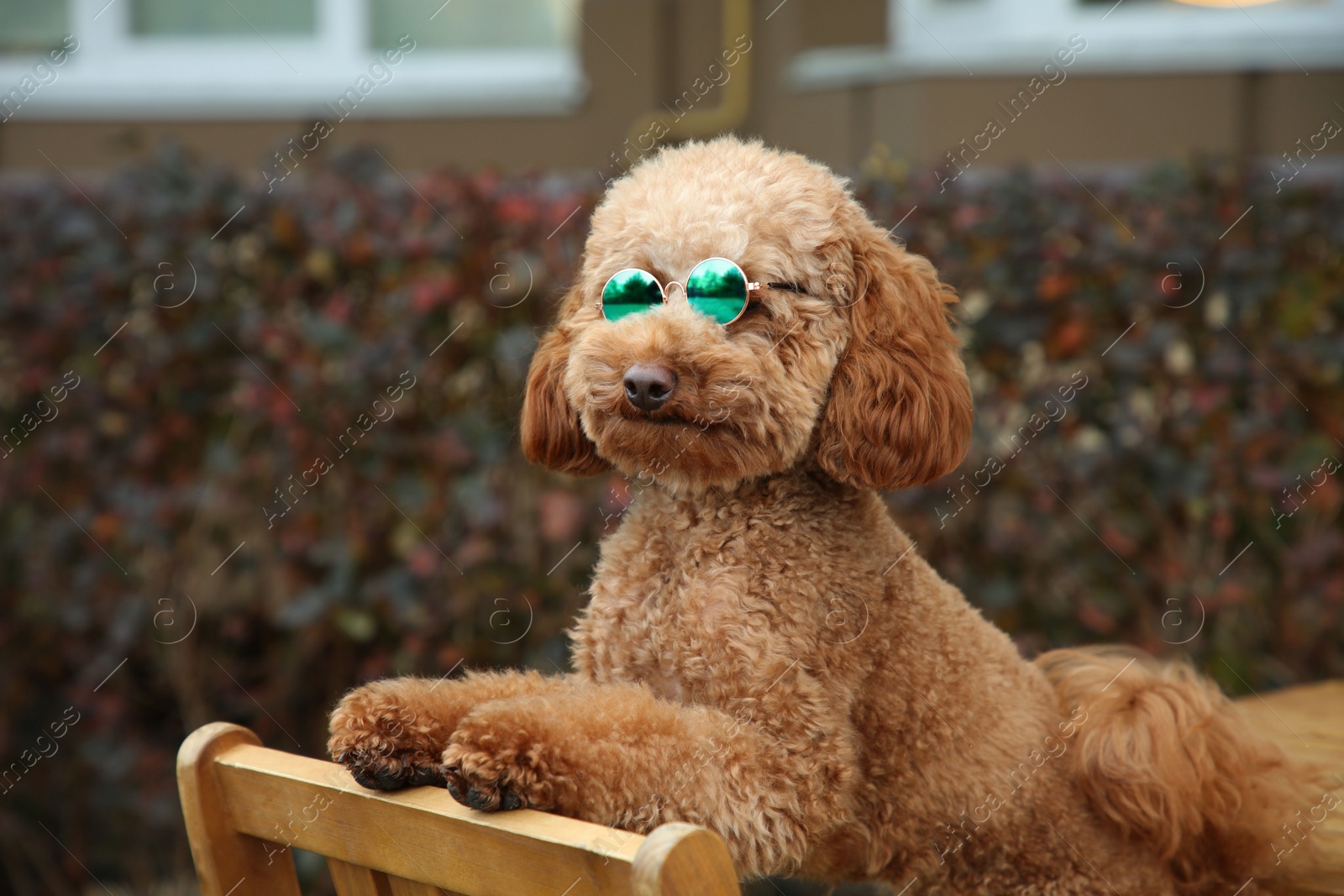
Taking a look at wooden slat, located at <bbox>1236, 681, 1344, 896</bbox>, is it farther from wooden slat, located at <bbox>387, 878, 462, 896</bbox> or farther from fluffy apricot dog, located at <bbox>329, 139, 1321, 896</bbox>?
wooden slat, located at <bbox>387, 878, 462, 896</bbox>

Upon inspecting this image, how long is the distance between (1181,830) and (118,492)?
2925mm

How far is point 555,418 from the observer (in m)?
1.39

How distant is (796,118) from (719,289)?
4.91 metres

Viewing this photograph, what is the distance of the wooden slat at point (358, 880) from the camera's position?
4.03 feet

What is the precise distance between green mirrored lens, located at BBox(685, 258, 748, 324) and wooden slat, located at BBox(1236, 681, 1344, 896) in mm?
992

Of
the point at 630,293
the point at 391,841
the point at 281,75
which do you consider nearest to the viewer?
the point at 391,841

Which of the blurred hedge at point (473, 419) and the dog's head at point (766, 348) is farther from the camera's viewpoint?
the blurred hedge at point (473, 419)

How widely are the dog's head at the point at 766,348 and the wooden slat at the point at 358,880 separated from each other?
20.9 inches

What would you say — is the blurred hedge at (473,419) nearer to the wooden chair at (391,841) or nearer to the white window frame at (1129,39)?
the wooden chair at (391,841)

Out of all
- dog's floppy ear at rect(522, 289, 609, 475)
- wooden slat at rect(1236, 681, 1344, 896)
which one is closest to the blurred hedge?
wooden slat at rect(1236, 681, 1344, 896)

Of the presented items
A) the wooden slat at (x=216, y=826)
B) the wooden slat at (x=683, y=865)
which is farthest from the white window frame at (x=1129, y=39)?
the wooden slat at (x=683, y=865)

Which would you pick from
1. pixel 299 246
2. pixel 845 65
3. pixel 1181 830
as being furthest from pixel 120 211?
pixel 845 65

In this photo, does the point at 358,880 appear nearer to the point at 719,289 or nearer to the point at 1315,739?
the point at 719,289

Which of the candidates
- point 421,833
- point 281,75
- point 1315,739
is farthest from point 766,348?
point 281,75
